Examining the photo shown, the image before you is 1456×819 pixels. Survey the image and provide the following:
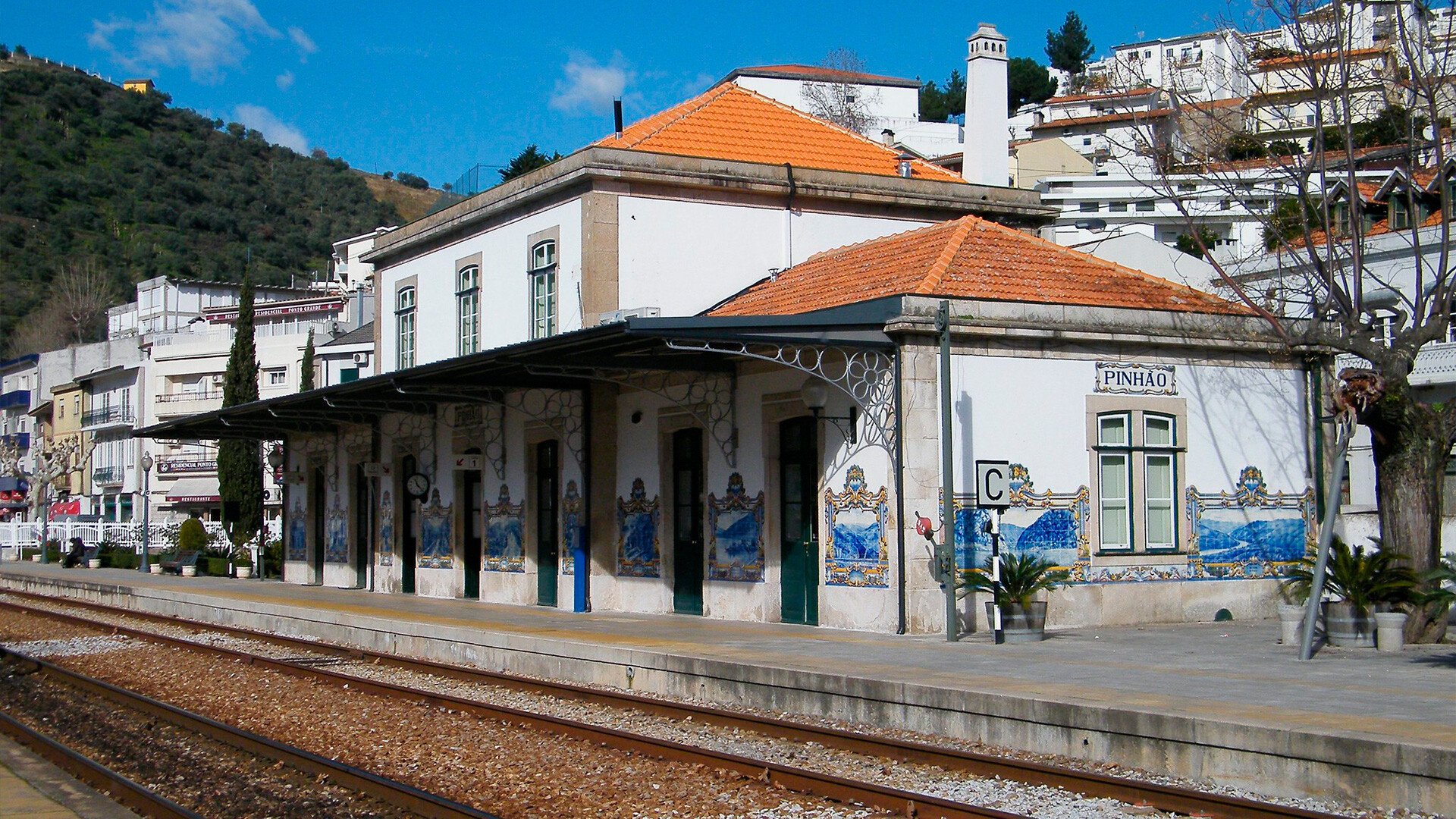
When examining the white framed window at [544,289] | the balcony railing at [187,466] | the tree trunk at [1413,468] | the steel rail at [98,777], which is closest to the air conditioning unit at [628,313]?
the white framed window at [544,289]

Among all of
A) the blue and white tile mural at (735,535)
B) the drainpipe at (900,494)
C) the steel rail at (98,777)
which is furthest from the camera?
the blue and white tile mural at (735,535)

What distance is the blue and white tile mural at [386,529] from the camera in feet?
96.3

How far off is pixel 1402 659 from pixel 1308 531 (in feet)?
21.2

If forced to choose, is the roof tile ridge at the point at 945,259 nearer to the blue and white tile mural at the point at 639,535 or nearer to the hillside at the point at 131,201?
the blue and white tile mural at the point at 639,535

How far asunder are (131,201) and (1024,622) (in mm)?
122492

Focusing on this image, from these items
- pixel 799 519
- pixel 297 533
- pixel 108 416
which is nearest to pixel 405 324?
pixel 297 533

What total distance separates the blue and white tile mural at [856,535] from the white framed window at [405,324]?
13940 millimetres

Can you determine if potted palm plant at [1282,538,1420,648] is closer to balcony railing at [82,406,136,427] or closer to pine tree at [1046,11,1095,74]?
balcony railing at [82,406,136,427]

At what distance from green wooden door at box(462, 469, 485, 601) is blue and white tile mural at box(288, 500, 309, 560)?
924 centimetres

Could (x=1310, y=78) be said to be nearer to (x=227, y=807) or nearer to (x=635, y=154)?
(x=635, y=154)

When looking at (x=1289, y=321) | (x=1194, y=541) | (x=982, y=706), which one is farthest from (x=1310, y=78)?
(x=982, y=706)

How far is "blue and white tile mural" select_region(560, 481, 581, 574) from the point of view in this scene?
22.7 metres

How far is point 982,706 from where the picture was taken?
10.5 meters

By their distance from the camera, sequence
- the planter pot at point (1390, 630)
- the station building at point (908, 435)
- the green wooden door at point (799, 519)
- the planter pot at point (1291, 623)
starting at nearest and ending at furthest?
the planter pot at point (1390, 630), the planter pot at point (1291, 623), the station building at point (908, 435), the green wooden door at point (799, 519)
